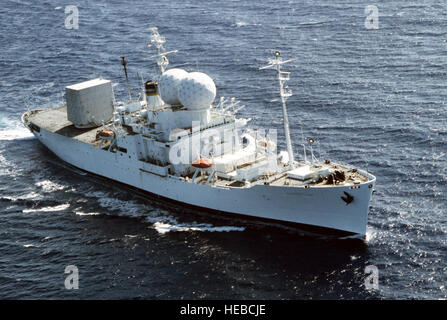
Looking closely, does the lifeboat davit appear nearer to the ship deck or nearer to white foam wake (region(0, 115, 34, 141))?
the ship deck

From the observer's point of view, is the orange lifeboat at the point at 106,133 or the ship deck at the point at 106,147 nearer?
the ship deck at the point at 106,147

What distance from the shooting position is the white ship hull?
1630 inches

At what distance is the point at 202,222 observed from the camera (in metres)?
46.5

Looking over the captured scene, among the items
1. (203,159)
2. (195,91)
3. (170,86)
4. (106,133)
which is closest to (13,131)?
(106,133)

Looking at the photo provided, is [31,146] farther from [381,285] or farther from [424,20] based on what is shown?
[424,20]

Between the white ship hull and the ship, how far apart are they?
0.08 m

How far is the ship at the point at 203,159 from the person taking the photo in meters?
42.4

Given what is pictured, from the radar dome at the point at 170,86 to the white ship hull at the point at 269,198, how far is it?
651 cm

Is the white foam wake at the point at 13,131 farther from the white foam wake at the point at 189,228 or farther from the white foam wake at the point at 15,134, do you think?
the white foam wake at the point at 189,228

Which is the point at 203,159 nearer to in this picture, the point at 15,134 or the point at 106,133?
the point at 106,133

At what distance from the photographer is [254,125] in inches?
2386

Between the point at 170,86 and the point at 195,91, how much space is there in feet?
8.94

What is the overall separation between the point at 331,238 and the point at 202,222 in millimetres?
10989

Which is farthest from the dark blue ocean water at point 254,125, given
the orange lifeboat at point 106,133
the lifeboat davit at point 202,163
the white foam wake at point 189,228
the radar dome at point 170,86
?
the radar dome at point 170,86
